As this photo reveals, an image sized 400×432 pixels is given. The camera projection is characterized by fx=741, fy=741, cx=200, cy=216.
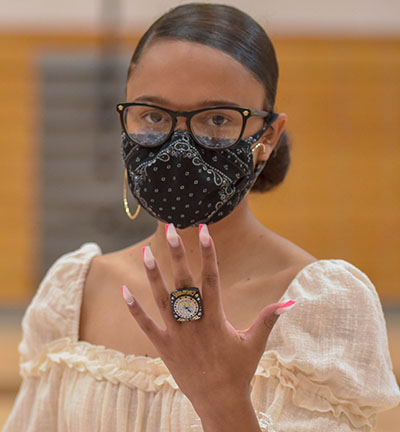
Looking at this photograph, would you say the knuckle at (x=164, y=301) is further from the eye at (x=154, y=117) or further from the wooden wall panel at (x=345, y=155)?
the wooden wall panel at (x=345, y=155)

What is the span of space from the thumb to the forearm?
10cm

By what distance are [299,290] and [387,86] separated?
13.4ft

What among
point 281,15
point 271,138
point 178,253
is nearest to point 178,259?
point 178,253

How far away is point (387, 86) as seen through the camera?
16.7 ft

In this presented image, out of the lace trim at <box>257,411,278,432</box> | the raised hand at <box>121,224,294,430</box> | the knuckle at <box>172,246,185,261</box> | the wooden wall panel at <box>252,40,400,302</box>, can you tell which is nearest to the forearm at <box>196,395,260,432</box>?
the raised hand at <box>121,224,294,430</box>

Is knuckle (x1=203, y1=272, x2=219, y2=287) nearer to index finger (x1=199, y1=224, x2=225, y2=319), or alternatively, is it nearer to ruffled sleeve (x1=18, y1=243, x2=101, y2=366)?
index finger (x1=199, y1=224, x2=225, y2=319)

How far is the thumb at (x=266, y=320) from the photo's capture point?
102cm

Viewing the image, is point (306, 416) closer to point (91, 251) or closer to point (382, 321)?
point (382, 321)

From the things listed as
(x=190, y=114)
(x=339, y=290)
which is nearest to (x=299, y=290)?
(x=339, y=290)

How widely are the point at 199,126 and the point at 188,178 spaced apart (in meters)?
0.10

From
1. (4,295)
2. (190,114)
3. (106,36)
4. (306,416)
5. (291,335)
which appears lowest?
(4,295)

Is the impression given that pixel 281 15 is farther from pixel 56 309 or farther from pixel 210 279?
pixel 210 279

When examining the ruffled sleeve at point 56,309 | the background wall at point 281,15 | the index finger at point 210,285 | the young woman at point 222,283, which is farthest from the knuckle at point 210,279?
the background wall at point 281,15

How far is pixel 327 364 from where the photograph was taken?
1227mm
